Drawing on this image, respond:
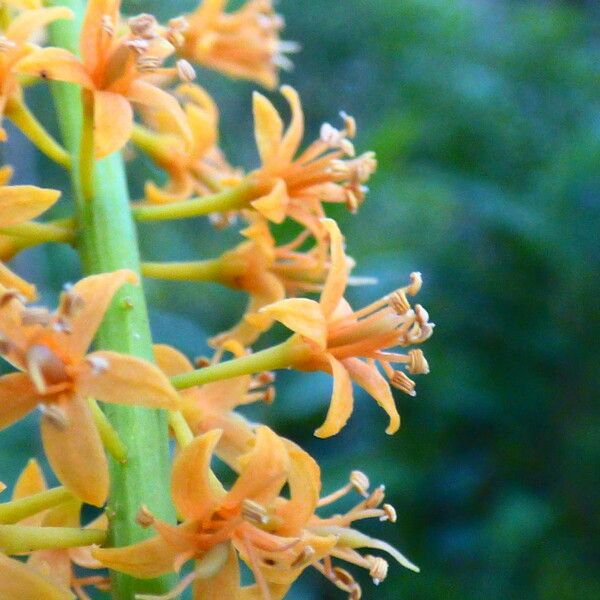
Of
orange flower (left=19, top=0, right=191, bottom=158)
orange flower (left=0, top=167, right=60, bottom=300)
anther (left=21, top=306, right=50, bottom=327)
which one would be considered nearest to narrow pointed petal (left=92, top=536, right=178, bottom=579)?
anther (left=21, top=306, right=50, bottom=327)

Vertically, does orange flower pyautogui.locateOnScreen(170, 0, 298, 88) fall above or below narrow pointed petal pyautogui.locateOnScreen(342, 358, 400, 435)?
above

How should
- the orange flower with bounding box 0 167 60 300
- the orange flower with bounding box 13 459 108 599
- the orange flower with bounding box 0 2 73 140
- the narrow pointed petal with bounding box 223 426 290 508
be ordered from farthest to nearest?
1. the orange flower with bounding box 13 459 108 599
2. the orange flower with bounding box 0 2 73 140
3. the orange flower with bounding box 0 167 60 300
4. the narrow pointed petal with bounding box 223 426 290 508

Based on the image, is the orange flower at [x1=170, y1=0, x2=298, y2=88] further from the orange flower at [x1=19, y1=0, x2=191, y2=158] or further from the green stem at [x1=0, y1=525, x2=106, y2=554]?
the green stem at [x1=0, y1=525, x2=106, y2=554]

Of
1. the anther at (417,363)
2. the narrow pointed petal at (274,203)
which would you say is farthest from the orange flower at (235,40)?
the anther at (417,363)

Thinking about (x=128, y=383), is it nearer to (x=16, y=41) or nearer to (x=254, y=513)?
(x=254, y=513)

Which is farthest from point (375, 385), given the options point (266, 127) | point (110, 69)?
point (110, 69)
